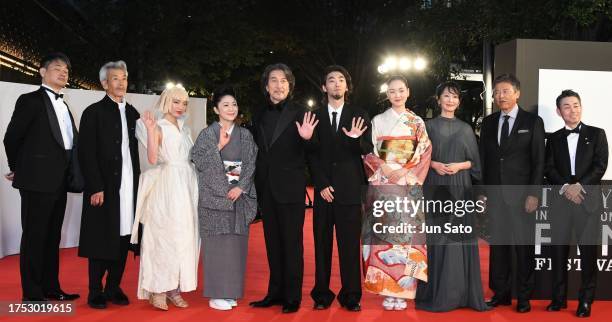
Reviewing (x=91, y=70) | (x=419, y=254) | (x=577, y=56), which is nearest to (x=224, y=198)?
(x=419, y=254)

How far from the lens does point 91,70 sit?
13.7 m

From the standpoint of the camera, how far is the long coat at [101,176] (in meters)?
4.20

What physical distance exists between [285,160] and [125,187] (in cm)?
113

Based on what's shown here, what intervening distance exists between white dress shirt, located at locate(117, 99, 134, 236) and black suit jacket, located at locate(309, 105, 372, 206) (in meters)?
1.27

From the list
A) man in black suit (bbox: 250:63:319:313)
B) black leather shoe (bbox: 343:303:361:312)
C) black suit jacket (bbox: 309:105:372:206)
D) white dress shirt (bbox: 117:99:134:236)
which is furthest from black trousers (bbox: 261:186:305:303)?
white dress shirt (bbox: 117:99:134:236)

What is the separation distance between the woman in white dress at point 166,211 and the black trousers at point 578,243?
8.21 feet

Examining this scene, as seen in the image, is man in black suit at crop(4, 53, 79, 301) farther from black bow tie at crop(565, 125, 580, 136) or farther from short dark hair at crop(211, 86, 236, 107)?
black bow tie at crop(565, 125, 580, 136)

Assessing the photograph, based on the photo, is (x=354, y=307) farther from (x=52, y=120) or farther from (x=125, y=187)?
(x=52, y=120)

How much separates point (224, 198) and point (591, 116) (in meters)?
2.79

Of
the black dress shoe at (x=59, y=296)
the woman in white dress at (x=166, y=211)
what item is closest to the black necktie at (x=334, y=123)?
the woman in white dress at (x=166, y=211)

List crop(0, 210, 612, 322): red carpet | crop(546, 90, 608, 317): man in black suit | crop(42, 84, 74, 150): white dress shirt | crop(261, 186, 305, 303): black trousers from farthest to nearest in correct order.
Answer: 1. crop(42, 84, 74, 150): white dress shirt
2. crop(261, 186, 305, 303): black trousers
3. crop(546, 90, 608, 317): man in black suit
4. crop(0, 210, 612, 322): red carpet

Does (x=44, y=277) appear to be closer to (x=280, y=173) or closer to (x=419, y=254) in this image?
(x=280, y=173)

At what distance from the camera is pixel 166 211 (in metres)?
4.23

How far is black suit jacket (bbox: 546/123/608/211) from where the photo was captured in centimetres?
415
